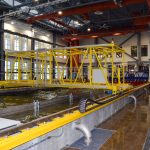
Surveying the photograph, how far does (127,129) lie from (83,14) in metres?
12.2

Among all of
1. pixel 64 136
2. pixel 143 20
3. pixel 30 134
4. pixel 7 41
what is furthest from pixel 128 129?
pixel 7 41

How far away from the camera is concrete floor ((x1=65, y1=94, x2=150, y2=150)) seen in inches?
141

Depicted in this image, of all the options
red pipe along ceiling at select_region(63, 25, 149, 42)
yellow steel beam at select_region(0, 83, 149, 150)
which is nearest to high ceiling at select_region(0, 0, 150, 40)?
red pipe along ceiling at select_region(63, 25, 149, 42)

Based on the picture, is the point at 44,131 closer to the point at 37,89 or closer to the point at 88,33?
the point at 37,89

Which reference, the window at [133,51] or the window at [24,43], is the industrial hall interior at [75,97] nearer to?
the window at [24,43]

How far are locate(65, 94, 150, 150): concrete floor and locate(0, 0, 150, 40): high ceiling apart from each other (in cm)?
655

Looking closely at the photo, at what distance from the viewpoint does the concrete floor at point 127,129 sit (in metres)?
3.57

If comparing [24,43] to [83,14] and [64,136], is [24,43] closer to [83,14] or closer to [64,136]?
[83,14]

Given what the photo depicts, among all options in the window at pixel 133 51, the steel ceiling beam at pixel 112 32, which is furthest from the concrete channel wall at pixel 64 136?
the window at pixel 133 51

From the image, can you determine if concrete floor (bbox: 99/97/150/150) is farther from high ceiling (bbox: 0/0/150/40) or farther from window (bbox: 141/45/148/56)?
window (bbox: 141/45/148/56)

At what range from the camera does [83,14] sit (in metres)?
15.3

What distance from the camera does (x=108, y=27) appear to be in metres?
20.2

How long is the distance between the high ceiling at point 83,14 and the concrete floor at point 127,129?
6549 mm

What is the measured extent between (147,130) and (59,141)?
2.14 meters
